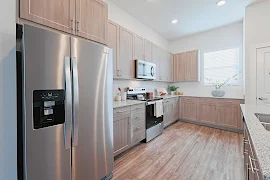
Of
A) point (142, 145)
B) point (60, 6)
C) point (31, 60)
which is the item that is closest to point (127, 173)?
point (142, 145)

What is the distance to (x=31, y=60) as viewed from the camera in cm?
107

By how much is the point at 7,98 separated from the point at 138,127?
6.74ft

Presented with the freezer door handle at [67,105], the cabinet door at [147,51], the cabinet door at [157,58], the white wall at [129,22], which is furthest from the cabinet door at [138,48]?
the freezer door handle at [67,105]

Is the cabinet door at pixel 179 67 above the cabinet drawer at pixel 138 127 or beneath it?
above

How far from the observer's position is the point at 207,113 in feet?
13.5

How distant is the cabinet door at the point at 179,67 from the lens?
479 centimetres

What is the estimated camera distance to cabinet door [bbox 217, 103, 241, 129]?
3609 millimetres

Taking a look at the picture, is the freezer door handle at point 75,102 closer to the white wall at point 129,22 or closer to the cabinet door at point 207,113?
the white wall at point 129,22

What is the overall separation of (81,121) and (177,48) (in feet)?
15.9

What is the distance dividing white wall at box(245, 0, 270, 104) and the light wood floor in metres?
1.25

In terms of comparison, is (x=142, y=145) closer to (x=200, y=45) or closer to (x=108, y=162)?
(x=108, y=162)

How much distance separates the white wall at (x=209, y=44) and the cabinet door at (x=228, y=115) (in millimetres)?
606

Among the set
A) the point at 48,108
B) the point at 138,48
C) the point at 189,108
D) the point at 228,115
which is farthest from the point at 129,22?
the point at 228,115

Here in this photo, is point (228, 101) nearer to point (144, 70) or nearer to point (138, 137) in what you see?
point (144, 70)
